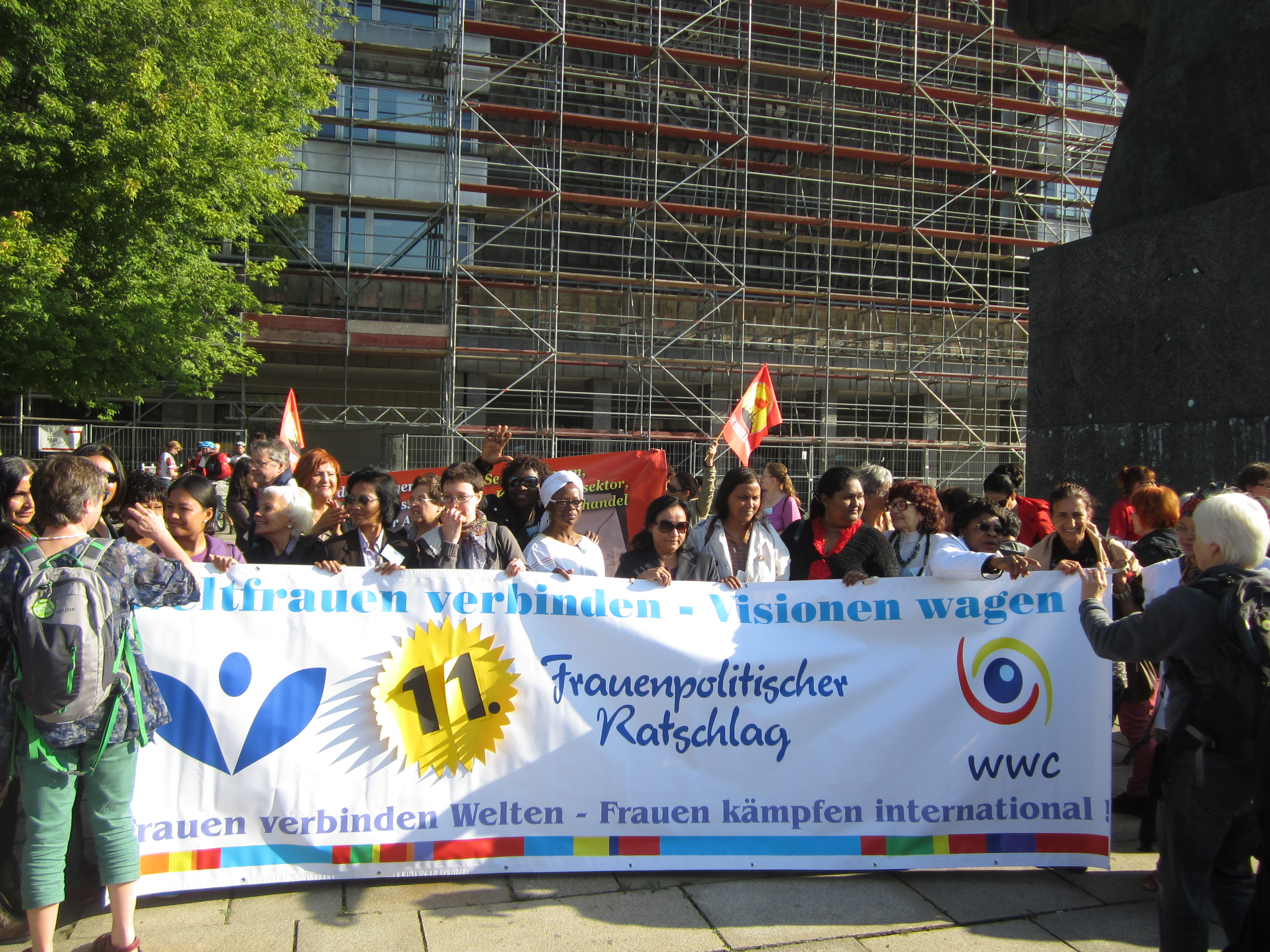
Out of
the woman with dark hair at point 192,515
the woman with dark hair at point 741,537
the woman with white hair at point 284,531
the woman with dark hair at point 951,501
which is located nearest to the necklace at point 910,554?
the woman with dark hair at point 741,537

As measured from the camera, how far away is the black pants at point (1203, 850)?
277cm

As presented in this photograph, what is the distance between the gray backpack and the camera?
2.82m

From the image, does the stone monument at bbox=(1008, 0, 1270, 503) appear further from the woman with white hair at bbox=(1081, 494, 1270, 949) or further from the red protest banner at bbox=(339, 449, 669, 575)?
the woman with white hair at bbox=(1081, 494, 1270, 949)

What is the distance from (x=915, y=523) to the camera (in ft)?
16.3

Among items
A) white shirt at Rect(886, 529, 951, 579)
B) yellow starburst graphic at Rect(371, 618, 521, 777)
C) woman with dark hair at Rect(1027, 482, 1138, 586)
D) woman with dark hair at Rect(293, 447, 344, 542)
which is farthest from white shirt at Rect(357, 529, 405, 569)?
woman with dark hair at Rect(1027, 482, 1138, 586)

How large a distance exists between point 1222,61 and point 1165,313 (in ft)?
5.85

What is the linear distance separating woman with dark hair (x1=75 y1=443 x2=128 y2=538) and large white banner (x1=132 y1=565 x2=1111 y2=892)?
Answer: 20.5 inches

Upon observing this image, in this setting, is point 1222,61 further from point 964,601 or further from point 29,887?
point 29,887

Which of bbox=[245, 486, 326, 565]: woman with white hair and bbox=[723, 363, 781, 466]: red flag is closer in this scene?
bbox=[245, 486, 326, 565]: woman with white hair

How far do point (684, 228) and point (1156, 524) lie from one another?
16797 millimetres

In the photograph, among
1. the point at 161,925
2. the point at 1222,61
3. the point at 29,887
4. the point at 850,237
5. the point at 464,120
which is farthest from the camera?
the point at 850,237

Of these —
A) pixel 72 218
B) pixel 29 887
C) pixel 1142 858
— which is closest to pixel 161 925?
pixel 29 887

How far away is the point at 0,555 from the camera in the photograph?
3.04 m

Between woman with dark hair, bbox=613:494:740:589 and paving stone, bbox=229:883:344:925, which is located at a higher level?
woman with dark hair, bbox=613:494:740:589
